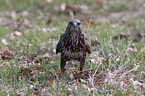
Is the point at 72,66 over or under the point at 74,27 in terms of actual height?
under

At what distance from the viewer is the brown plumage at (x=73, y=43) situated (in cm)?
391

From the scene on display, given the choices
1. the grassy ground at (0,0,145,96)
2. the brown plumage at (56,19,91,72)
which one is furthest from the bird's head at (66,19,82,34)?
the grassy ground at (0,0,145,96)

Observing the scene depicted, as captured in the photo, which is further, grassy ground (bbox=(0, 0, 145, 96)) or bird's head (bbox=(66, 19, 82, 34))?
bird's head (bbox=(66, 19, 82, 34))

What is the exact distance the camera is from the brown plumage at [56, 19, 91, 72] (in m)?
3.91

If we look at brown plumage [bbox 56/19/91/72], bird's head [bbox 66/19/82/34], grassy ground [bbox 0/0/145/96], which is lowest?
grassy ground [bbox 0/0/145/96]

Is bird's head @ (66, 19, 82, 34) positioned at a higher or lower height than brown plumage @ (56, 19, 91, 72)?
higher

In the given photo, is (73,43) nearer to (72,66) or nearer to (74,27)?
(74,27)

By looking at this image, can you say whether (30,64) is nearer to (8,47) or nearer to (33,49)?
(33,49)

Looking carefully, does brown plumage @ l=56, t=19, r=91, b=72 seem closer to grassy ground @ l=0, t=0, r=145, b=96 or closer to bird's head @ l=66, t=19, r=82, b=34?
bird's head @ l=66, t=19, r=82, b=34

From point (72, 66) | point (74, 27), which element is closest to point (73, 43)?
point (74, 27)

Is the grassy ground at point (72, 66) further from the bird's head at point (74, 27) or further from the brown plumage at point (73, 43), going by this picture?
the bird's head at point (74, 27)

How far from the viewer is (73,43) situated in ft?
13.0

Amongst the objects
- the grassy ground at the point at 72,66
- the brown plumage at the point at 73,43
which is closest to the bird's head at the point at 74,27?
the brown plumage at the point at 73,43

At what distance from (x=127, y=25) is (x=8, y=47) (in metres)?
3.58
